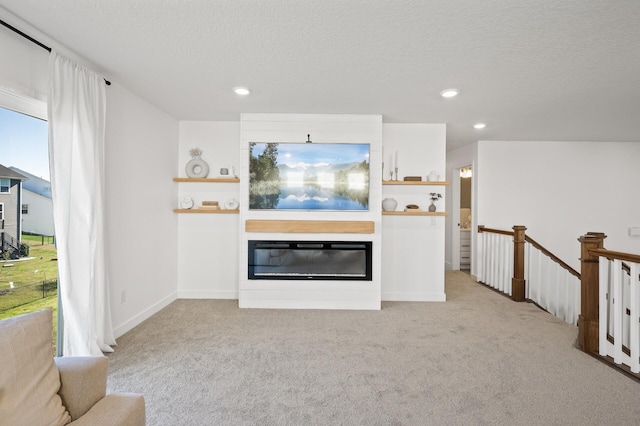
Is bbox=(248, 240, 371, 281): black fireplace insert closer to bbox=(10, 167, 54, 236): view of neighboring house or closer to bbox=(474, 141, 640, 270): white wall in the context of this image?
bbox=(10, 167, 54, 236): view of neighboring house

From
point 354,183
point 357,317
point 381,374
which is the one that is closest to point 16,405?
point 381,374

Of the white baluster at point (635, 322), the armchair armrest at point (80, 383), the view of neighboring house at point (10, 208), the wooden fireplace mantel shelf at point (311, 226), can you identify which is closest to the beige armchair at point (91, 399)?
the armchair armrest at point (80, 383)

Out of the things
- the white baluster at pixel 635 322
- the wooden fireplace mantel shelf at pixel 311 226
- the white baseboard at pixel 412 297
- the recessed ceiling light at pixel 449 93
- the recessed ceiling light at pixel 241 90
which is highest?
the recessed ceiling light at pixel 241 90

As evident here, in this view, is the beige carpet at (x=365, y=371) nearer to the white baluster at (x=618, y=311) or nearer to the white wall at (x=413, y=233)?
the white baluster at (x=618, y=311)

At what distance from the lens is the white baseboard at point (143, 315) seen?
10.0ft

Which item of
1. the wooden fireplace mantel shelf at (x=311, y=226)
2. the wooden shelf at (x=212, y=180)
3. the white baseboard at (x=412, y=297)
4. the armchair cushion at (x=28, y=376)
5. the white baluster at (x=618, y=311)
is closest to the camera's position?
the armchair cushion at (x=28, y=376)

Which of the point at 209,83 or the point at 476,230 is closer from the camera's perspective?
the point at 209,83

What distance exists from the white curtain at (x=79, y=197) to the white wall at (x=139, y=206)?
35 centimetres

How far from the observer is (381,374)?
236 centimetres

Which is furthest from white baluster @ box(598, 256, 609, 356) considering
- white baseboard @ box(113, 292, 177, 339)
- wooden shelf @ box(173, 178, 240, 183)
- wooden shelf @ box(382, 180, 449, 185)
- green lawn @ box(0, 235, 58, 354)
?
green lawn @ box(0, 235, 58, 354)

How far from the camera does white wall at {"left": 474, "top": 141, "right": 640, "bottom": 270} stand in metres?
5.37

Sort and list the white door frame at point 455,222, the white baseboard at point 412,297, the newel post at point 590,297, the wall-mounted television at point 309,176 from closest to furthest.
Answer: the newel post at point 590,297 < the wall-mounted television at point 309,176 < the white baseboard at point 412,297 < the white door frame at point 455,222

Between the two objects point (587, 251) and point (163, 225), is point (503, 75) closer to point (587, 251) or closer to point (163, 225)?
point (587, 251)

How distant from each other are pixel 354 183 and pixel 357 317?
1.63 m
